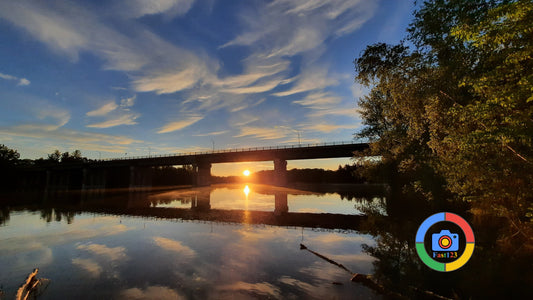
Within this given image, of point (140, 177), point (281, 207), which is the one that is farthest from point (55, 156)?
point (281, 207)

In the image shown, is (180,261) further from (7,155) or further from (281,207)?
(7,155)

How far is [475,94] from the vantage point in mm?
13461

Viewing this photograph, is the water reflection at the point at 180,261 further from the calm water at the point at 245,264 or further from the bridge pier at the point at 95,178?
the bridge pier at the point at 95,178

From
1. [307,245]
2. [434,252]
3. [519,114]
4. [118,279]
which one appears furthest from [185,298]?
[519,114]

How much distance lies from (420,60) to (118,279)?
22310mm

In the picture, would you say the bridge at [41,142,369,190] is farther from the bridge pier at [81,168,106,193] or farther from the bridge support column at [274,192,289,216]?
the bridge support column at [274,192,289,216]

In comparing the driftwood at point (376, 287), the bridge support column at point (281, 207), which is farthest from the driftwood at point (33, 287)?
the bridge support column at point (281, 207)

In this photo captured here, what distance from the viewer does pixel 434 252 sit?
11109 millimetres

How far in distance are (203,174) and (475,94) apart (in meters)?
90.2

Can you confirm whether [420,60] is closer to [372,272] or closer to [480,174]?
[480,174]

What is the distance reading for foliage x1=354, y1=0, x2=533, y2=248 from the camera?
9781 millimetres

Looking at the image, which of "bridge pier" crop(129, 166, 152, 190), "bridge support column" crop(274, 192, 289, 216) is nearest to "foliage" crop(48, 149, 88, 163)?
"bridge pier" crop(129, 166, 152, 190)

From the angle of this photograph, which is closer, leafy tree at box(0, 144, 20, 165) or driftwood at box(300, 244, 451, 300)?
driftwood at box(300, 244, 451, 300)

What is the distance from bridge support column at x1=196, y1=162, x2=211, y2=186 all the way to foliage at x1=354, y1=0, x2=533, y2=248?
267 ft
